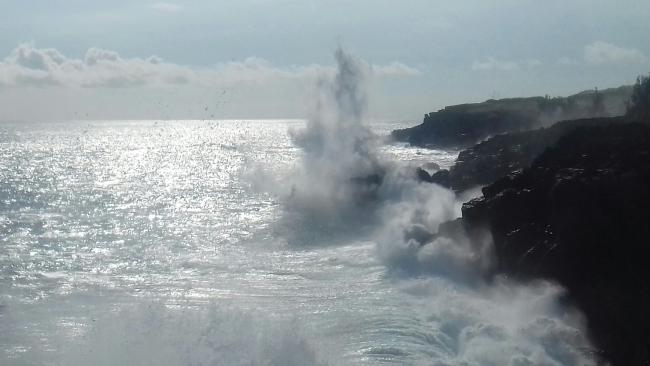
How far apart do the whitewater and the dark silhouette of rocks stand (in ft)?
170

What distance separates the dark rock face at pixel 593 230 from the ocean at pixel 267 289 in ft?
3.31

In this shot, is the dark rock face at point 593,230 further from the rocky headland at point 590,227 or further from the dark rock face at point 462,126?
the dark rock face at point 462,126

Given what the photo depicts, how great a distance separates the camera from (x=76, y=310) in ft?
86.4

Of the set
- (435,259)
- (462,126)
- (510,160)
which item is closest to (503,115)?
(462,126)

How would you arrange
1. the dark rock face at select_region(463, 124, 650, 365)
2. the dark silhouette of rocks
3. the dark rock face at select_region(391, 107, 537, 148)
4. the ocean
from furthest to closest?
1. the dark rock face at select_region(391, 107, 537, 148)
2. the dark silhouette of rocks
3. the dark rock face at select_region(463, 124, 650, 365)
4. the ocean

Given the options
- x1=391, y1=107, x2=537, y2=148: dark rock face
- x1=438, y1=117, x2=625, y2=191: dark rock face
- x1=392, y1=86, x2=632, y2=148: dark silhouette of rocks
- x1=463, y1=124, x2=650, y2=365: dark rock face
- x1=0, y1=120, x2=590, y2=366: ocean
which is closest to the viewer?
x1=0, y1=120, x2=590, y2=366: ocean

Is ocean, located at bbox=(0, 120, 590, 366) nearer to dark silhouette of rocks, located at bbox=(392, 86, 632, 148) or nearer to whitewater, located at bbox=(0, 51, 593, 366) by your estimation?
whitewater, located at bbox=(0, 51, 593, 366)

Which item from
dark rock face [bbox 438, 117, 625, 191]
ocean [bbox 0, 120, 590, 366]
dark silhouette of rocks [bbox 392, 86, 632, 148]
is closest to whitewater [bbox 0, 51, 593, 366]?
ocean [bbox 0, 120, 590, 366]

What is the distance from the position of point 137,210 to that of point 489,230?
3223 cm

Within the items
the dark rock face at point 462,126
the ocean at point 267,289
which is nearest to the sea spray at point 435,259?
the ocean at point 267,289

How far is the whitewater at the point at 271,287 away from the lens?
22250mm

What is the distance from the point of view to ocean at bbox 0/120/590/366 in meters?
22.2

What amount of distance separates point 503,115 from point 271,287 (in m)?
99.0

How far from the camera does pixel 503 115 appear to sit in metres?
122
